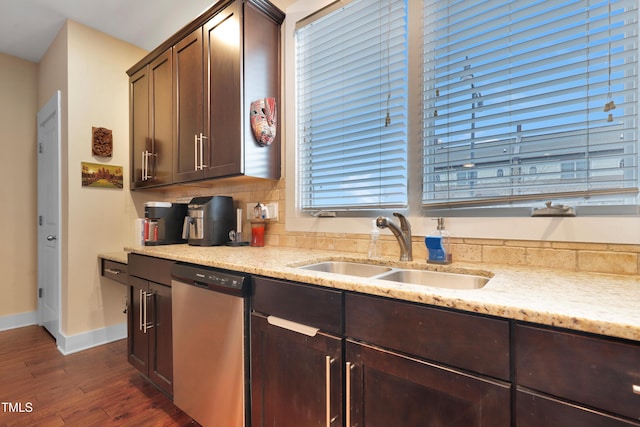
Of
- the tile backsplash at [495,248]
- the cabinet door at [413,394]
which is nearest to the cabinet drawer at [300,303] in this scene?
the cabinet door at [413,394]

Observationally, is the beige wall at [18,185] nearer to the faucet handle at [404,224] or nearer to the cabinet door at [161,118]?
the cabinet door at [161,118]

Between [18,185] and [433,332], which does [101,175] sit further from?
[433,332]

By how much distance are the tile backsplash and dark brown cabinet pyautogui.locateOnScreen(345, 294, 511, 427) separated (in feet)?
2.16

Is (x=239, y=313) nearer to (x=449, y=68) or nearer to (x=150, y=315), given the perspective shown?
(x=150, y=315)

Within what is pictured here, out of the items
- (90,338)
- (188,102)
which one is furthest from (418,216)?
(90,338)

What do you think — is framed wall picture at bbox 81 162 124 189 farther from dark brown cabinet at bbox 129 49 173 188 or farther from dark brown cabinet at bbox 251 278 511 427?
dark brown cabinet at bbox 251 278 511 427

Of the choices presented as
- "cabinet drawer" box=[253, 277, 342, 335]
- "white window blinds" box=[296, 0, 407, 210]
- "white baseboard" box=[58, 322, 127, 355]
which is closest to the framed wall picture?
"white baseboard" box=[58, 322, 127, 355]

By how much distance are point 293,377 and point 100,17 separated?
122 inches

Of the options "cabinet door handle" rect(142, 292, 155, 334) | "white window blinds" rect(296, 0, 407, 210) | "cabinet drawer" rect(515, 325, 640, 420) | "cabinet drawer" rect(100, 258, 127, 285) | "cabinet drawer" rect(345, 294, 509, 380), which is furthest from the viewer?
"cabinet drawer" rect(100, 258, 127, 285)

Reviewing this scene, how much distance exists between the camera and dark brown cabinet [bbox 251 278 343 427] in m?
1.00

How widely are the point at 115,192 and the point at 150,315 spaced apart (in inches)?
58.8

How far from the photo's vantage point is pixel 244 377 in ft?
4.13

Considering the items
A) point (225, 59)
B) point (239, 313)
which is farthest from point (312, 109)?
point (239, 313)

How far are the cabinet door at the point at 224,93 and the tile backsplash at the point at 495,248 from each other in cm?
32
